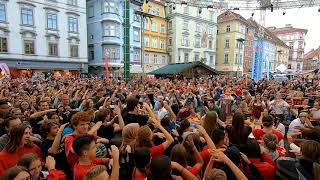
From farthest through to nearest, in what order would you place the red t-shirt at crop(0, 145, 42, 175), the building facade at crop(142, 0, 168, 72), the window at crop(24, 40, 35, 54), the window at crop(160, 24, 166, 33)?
1. the window at crop(160, 24, 166, 33)
2. the building facade at crop(142, 0, 168, 72)
3. the window at crop(24, 40, 35, 54)
4. the red t-shirt at crop(0, 145, 42, 175)

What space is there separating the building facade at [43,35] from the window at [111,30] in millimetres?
3043

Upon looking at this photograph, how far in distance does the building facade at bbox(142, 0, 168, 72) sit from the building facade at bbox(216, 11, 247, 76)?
14.0 m

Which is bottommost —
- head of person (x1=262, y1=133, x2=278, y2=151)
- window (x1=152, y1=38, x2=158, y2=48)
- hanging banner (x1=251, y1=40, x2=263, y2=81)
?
head of person (x1=262, y1=133, x2=278, y2=151)

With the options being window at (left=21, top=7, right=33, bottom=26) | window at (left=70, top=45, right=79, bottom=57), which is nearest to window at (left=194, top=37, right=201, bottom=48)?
window at (left=70, top=45, right=79, bottom=57)

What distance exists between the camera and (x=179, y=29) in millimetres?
44094

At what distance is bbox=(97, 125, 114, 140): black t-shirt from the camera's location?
4141mm

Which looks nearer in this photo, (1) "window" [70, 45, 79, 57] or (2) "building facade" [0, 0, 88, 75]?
(2) "building facade" [0, 0, 88, 75]

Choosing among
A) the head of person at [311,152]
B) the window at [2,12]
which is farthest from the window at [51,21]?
the head of person at [311,152]

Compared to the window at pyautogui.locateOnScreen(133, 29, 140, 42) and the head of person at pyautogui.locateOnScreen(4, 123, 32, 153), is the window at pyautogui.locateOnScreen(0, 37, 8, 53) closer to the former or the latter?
the window at pyautogui.locateOnScreen(133, 29, 140, 42)

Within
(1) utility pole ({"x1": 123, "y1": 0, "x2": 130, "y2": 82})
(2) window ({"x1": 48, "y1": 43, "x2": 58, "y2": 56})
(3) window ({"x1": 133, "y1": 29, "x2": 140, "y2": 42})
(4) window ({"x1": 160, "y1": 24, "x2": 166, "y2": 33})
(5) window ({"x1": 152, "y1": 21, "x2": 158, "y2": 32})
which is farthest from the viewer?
(4) window ({"x1": 160, "y1": 24, "x2": 166, "y2": 33})

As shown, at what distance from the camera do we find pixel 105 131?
416 centimetres

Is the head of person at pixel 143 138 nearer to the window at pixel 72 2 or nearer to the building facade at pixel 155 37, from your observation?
the window at pixel 72 2

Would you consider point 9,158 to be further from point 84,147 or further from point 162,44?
point 162,44

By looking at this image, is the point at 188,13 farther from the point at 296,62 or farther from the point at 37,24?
the point at 296,62
